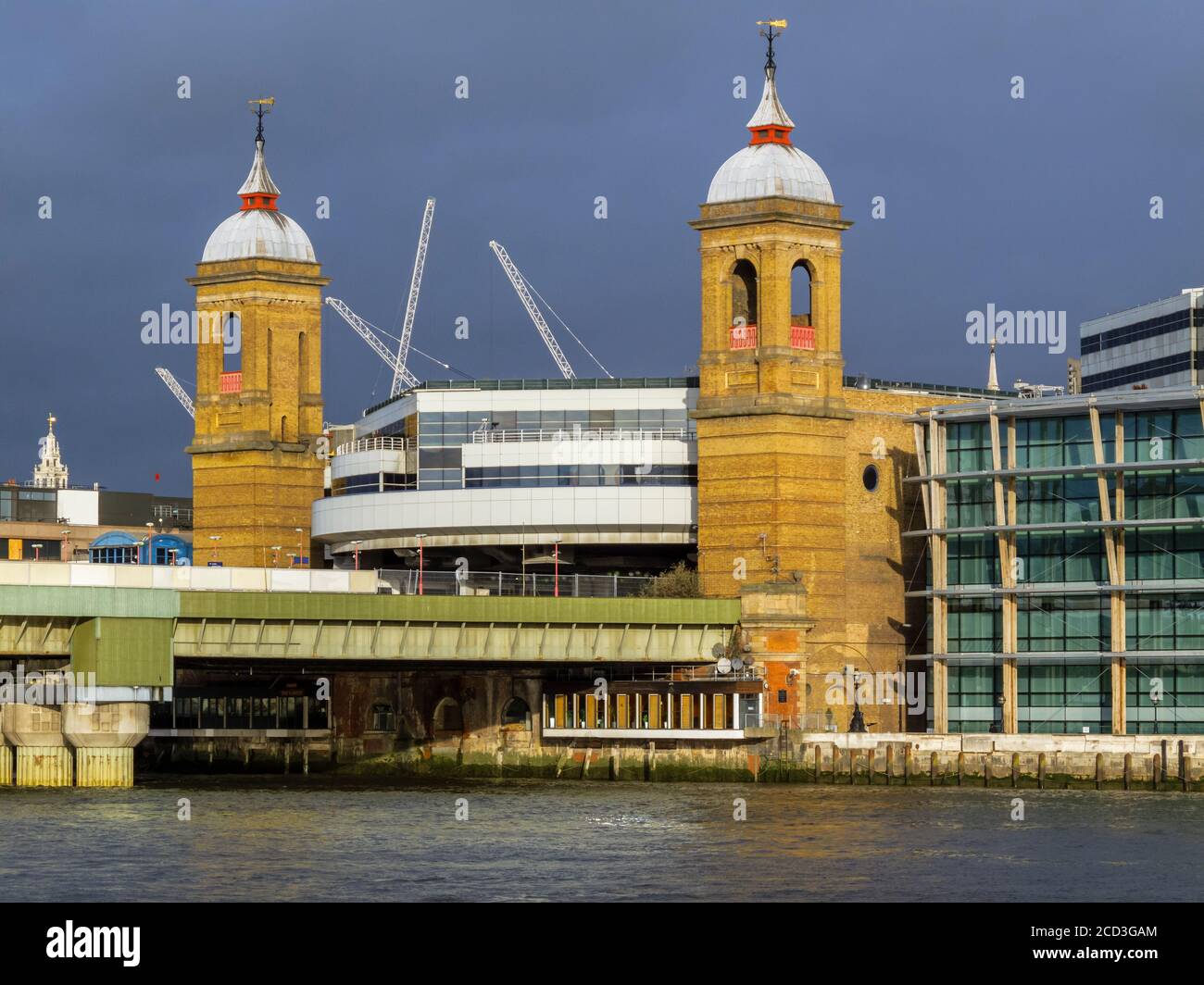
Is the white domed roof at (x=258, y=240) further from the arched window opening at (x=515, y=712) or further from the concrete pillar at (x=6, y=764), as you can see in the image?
the concrete pillar at (x=6, y=764)

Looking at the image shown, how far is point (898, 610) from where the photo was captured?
13350 cm

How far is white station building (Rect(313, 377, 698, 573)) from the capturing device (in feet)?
456

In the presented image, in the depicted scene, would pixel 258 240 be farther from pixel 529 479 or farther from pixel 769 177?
pixel 769 177

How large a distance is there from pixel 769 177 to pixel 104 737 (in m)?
47.4

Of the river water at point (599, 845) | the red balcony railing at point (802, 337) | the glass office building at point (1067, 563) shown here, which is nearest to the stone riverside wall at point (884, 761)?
the river water at point (599, 845)

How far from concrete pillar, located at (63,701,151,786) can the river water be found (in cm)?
140

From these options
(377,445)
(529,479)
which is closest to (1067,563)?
(529,479)

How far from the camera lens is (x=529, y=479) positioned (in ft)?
463

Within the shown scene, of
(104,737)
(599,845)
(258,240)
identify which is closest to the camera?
(599,845)

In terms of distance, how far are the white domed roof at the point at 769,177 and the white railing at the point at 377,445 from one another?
26581mm

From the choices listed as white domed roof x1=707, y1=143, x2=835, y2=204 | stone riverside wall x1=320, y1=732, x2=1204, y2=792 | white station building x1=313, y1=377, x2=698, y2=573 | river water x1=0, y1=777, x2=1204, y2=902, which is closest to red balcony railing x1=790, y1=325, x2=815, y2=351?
white domed roof x1=707, y1=143, x2=835, y2=204

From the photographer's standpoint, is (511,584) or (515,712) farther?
(515,712)

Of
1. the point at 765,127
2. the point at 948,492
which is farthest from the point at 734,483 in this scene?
the point at 765,127

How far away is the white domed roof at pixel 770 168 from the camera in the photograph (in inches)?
5172
